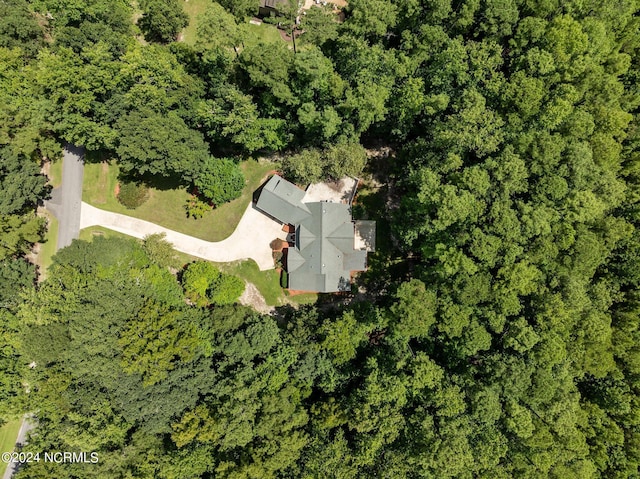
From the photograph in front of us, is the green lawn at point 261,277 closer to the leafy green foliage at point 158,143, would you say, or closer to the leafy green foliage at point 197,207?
the leafy green foliage at point 197,207

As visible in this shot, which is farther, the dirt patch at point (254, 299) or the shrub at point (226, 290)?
the dirt patch at point (254, 299)

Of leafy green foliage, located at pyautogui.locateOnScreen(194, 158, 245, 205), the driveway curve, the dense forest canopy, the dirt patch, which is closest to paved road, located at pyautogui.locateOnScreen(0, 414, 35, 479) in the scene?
the dense forest canopy

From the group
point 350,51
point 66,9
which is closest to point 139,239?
point 66,9

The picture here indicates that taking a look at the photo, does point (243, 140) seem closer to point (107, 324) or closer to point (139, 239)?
point (139, 239)

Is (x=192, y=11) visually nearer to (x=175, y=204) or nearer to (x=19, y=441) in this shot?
(x=175, y=204)

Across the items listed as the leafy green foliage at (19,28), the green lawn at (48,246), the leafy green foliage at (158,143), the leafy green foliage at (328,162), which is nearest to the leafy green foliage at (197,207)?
the leafy green foliage at (158,143)

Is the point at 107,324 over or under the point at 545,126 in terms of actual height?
under
